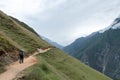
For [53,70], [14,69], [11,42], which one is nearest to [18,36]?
[11,42]

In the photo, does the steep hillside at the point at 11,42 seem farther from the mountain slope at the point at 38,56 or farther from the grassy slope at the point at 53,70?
the grassy slope at the point at 53,70

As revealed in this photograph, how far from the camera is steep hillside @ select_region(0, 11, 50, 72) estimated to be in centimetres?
6669

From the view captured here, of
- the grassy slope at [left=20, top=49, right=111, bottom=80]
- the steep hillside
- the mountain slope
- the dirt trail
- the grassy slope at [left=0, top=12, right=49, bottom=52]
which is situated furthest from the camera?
the grassy slope at [left=0, top=12, right=49, bottom=52]

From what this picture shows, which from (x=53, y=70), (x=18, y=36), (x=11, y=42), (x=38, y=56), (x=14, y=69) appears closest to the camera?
(x=14, y=69)

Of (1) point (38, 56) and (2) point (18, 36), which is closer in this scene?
(1) point (38, 56)

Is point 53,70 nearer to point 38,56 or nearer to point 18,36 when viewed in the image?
point 38,56

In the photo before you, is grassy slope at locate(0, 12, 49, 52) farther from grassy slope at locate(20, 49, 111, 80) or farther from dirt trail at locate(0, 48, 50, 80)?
dirt trail at locate(0, 48, 50, 80)

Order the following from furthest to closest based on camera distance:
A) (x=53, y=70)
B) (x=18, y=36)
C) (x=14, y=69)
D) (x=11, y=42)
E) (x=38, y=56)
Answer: (x=18, y=36)
(x=38, y=56)
(x=11, y=42)
(x=53, y=70)
(x=14, y=69)

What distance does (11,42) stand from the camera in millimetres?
76312

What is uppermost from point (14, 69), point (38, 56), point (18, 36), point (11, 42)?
point (18, 36)

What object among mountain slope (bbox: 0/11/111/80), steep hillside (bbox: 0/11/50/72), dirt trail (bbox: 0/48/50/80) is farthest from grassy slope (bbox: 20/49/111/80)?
steep hillside (bbox: 0/11/50/72)

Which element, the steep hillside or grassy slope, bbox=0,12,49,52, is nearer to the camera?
the steep hillside

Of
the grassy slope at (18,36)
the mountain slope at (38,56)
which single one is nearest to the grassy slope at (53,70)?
the mountain slope at (38,56)

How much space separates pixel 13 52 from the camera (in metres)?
70.7
